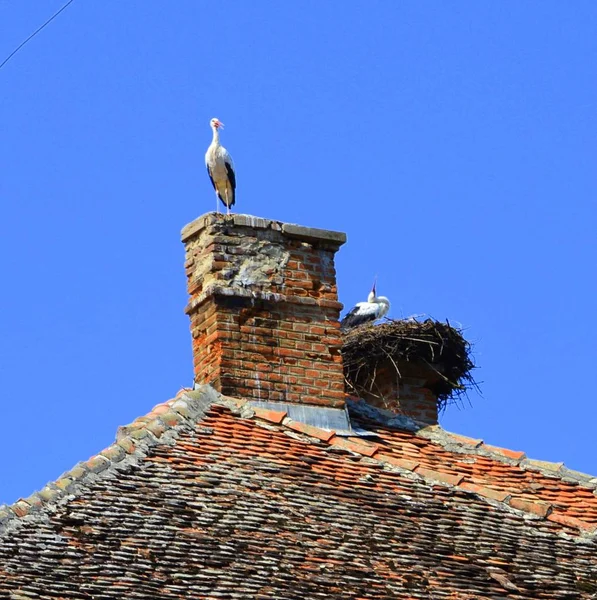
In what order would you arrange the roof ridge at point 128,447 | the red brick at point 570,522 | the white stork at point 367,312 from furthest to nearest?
1. the white stork at point 367,312
2. the red brick at point 570,522
3. the roof ridge at point 128,447

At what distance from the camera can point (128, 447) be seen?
1207cm

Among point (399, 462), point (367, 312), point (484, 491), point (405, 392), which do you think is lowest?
point (484, 491)

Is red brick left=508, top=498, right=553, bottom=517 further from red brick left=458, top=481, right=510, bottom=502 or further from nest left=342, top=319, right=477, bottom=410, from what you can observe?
nest left=342, top=319, right=477, bottom=410

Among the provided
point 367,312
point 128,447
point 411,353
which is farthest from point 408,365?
point 128,447

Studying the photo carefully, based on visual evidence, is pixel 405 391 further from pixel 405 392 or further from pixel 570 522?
pixel 570 522

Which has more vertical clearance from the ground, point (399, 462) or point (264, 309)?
point (264, 309)

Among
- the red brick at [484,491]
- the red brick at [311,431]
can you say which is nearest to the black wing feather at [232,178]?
the red brick at [311,431]

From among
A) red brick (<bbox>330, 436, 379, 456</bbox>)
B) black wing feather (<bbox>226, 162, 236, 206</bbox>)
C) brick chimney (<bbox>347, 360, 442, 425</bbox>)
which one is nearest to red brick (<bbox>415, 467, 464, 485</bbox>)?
red brick (<bbox>330, 436, 379, 456</bbox>)

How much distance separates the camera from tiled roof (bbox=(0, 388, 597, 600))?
34.3ft

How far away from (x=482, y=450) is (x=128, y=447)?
3611mm

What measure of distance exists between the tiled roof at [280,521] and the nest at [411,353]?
A: 2.90 metres

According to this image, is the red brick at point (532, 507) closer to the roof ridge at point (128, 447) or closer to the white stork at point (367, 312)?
the roof ridge at point (128, 447)

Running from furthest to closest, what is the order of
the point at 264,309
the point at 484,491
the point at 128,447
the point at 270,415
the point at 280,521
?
1. the point at 264,309
2. the point at 270,415
3. the point at 484,491
4. the point at 128,447
5. the point at 280,521

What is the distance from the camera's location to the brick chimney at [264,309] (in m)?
14.0
